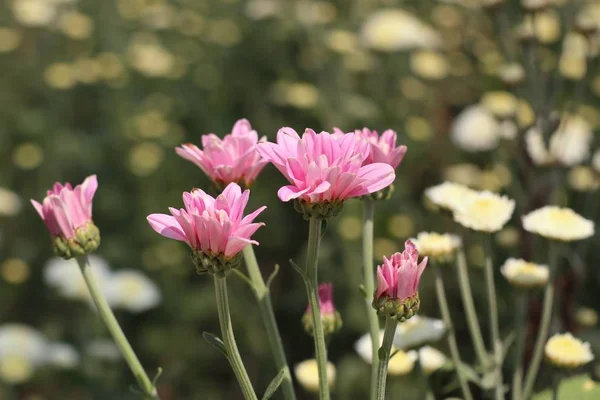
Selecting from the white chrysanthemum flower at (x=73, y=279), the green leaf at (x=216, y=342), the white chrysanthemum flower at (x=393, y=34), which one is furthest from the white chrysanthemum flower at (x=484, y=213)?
the white chrysanthemum flower at (x=393, y=34)

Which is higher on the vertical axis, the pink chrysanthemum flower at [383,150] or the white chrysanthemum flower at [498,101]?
the pink chrysanthemum flower at [383,150]

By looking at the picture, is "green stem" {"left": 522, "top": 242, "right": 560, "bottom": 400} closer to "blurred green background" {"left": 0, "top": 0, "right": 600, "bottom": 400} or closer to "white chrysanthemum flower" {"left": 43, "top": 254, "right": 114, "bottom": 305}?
"blurred green background" {"left": 0, "top": 0, "right": 600, "bottom": 400}

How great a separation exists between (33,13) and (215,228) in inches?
91.3

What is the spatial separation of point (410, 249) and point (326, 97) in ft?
5.31

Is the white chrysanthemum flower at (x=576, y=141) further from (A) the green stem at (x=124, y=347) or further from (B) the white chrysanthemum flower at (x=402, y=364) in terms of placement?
(A) the green stem at (x=124, y=347)

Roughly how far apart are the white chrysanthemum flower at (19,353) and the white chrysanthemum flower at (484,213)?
1.13m

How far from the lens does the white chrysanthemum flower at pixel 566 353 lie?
24.2 inches

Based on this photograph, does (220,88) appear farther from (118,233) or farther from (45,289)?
(45,289)

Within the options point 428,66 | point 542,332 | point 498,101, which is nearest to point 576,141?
point 498,101

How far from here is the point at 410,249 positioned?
455 mm

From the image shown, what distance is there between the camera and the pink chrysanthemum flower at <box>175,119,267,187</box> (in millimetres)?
522

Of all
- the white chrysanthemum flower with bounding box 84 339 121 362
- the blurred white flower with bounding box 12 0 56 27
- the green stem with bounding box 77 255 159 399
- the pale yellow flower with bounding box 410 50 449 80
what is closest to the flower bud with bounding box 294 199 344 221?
the green stem with bounding box 77 255 159 399

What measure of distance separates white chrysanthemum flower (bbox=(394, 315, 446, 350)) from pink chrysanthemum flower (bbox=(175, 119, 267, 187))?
19cm

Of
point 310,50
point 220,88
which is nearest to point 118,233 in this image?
point 220,88
